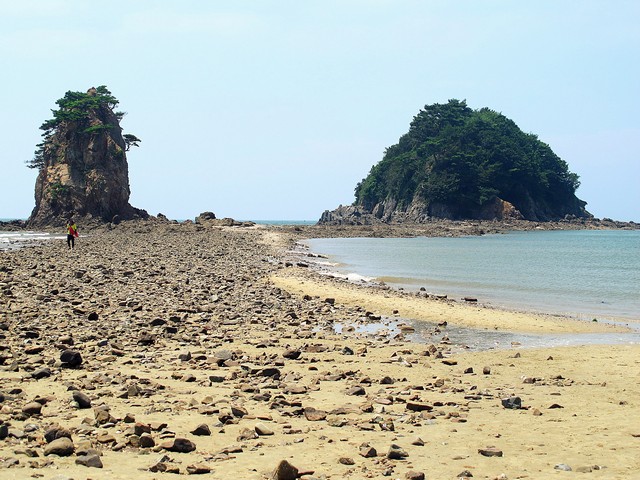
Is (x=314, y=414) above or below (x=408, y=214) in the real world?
below

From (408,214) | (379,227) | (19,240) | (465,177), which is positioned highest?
(465,177)

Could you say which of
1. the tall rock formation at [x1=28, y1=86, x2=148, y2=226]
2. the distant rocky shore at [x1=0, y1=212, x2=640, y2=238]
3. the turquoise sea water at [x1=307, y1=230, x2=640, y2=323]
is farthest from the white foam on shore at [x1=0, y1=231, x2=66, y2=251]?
the turquoise sea water at [x1=307, y1=230, x2=640, y2=323]

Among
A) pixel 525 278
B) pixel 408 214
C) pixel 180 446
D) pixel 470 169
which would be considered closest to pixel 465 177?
pixel 470 169

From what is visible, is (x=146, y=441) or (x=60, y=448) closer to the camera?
(x=60, y=448)

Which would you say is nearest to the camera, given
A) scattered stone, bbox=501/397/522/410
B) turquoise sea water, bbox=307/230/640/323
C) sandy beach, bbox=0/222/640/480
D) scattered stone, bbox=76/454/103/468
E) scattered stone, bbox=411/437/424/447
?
scattered stone, bbox=76/454/103/468

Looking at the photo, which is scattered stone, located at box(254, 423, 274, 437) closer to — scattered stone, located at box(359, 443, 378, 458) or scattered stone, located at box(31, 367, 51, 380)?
scattered stone, located at box(359, 443, 378, 458)

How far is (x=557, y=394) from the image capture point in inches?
365

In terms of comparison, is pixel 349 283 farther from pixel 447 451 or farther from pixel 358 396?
pixel 447 451

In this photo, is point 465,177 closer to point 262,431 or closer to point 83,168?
point 83,168

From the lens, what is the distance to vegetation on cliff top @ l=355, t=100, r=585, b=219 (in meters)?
121

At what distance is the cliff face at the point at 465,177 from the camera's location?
12088 centimetres

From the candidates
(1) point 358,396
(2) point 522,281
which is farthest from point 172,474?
(2) point 522,281

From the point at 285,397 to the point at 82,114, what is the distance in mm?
82395

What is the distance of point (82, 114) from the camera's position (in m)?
82.9
